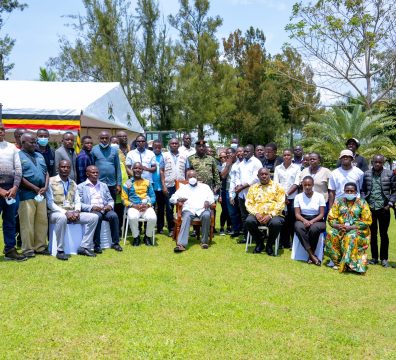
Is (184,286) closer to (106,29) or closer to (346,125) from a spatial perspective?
(346,125)

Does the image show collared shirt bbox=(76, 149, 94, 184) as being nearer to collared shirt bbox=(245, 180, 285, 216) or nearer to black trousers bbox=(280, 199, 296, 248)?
collared shirt bbox=(245, 180, 285, 216)

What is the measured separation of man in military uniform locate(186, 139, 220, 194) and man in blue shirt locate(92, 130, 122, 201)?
149cm

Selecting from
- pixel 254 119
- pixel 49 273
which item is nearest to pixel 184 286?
pixel 49 273

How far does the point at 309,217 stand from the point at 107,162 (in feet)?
11.7

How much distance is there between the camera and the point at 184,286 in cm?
538

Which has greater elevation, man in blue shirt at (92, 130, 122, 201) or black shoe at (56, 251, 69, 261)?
man in blue shirt at (92, 130, 122, 201)

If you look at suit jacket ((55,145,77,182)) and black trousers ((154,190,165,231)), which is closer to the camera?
suit jacket ((55,145,77,182))

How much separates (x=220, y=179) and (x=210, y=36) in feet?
69.6

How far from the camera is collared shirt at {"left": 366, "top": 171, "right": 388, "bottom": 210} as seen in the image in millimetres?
6660

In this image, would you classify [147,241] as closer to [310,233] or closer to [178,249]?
[178,249]

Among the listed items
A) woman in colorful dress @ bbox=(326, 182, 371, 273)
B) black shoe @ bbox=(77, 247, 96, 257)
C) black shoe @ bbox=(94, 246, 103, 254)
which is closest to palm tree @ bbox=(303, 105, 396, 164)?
woman in colorful dress @ bbox=(326, 182, 371, 273)

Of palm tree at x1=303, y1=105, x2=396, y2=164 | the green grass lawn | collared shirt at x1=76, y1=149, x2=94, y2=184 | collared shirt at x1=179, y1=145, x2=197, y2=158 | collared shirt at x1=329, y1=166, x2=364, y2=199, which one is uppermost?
palm tree at x1=303, y1=105, x2=396, y2=164

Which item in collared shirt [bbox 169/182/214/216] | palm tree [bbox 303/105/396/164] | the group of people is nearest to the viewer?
the group of people

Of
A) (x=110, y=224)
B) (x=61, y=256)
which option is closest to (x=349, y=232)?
(x=110, y=224)
